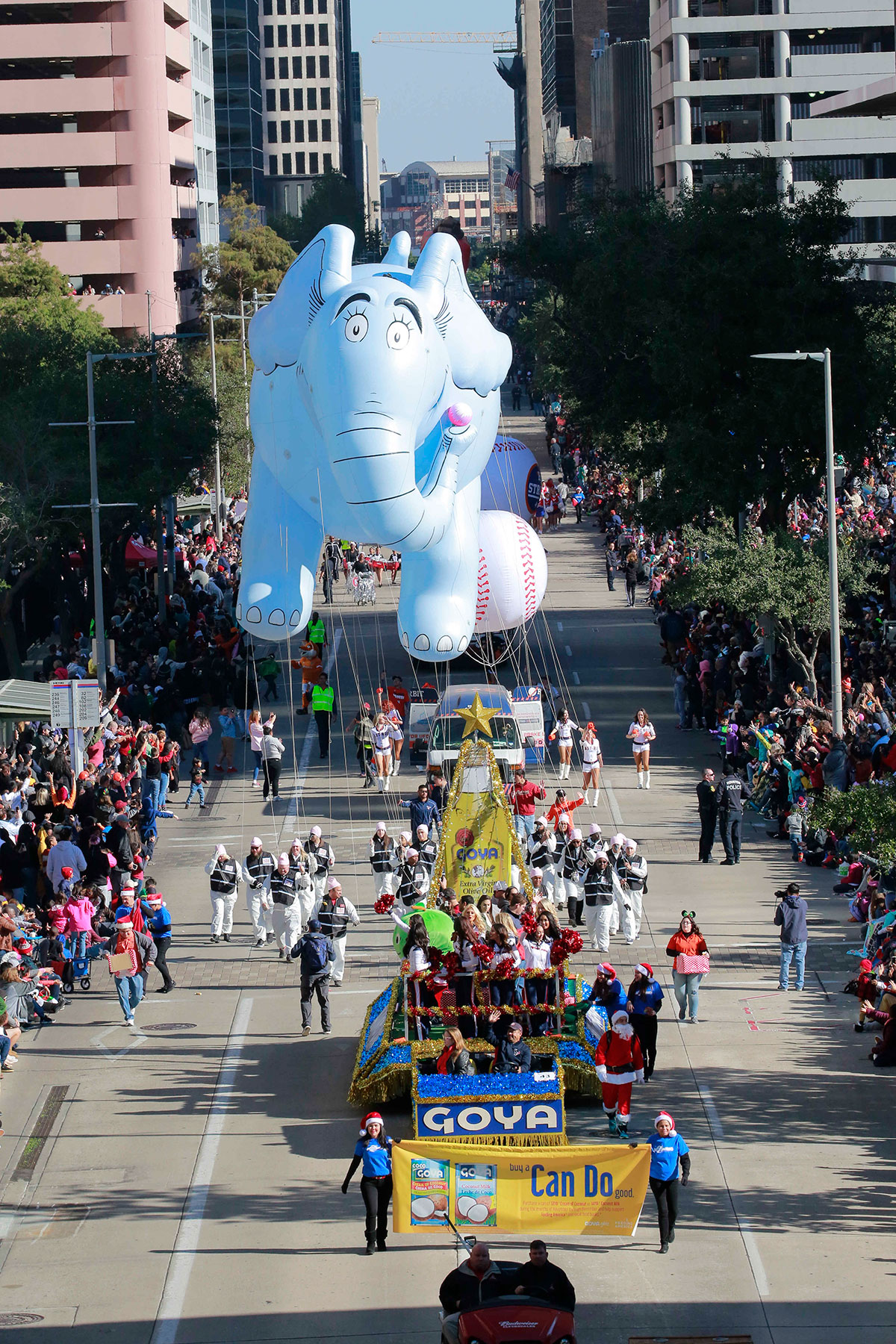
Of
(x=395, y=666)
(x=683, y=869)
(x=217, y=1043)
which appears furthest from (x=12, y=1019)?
(x=395, y=666)

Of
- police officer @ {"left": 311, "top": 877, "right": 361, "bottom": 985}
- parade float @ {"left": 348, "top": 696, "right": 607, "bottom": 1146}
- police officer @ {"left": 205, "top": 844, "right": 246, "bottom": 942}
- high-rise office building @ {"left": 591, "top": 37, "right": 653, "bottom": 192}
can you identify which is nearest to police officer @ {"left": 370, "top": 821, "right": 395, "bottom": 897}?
police officer @ {"left": 205, "top": 844, "right": 246, "bottom": 942}

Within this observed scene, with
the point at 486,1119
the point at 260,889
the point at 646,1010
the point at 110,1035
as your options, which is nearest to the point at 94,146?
the point at 260,889

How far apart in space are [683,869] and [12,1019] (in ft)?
30.3

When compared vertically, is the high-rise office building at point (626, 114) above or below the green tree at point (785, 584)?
above

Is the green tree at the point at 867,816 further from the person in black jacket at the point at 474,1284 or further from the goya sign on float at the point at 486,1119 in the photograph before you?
the person in black jacket at the point at 474,1284

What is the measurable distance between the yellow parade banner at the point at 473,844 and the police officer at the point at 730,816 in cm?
526

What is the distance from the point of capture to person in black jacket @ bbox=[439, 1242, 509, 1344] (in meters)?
11.4

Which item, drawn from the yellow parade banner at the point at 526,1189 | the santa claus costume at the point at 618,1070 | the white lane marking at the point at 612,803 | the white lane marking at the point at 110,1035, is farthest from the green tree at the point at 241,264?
the yellow parade banner at the point at 526,1189

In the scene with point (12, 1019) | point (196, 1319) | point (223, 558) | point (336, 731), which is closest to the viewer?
point (196, 1319)

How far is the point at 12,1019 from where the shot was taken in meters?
18.8

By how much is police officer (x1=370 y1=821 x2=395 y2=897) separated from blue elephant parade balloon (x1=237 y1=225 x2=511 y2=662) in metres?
4.83

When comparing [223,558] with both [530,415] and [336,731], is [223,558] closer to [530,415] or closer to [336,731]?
[336,731]

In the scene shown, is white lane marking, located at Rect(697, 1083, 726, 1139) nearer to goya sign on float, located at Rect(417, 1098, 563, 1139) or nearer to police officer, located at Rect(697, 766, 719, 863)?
goya sign on float, located at Rect(417, 1098, 563, 1139)

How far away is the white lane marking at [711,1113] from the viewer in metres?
15.9
